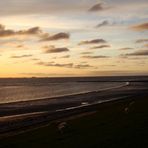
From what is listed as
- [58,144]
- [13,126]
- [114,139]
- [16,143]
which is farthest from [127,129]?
[13,126]

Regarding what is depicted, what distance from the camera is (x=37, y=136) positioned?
26203mm

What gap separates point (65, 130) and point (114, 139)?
6.71 metres

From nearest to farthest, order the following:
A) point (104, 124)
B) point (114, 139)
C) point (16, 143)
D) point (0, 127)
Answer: point (114, 139)
point (16, 143)
point (104, 124)
point (0, 127)

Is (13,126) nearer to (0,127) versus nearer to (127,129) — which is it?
(0,127)

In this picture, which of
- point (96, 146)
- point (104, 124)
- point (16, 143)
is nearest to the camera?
point (96, 146)

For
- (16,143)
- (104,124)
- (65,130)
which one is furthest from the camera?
(104,124)

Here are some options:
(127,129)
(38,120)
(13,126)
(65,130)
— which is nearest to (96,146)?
(127,129)

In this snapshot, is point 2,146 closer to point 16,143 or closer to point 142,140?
point 16,143

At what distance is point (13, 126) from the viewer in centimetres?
3556

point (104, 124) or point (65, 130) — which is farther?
point (104, 124)

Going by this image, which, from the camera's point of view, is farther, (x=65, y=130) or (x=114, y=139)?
(x=65, y=130)

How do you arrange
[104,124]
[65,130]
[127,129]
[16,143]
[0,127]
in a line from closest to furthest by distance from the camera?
[16,143]
[127,129]
[65,130]
[104,124]
[0,127]

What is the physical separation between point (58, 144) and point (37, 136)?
14.6 ft

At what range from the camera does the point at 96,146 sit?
66.6ft
